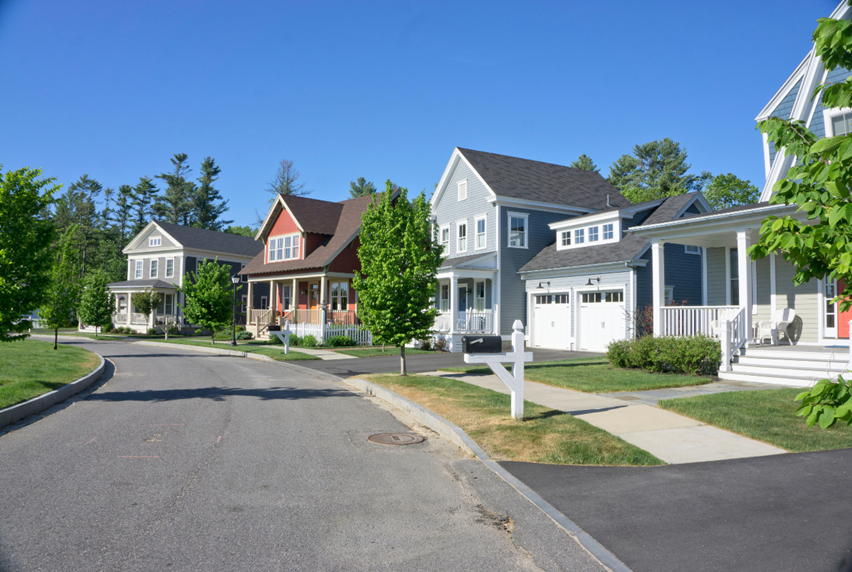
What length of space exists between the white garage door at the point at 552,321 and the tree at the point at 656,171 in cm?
3970

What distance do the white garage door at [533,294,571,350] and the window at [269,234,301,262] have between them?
15250 millimetres

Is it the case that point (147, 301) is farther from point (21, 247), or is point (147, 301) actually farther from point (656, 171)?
point (656, 171)

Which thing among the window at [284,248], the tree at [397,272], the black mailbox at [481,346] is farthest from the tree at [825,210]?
the window at [284,248]

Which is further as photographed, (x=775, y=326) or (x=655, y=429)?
(x=775, y=326)

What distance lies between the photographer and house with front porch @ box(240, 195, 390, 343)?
31.7 m

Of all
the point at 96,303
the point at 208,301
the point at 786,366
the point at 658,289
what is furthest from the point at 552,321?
the point at 96,303

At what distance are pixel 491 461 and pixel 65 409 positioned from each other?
835 centimetres

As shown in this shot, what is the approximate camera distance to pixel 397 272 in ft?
50.9

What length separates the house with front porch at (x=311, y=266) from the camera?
104 ft

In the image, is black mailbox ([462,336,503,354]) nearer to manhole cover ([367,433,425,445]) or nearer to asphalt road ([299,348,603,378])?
manhole cover ([367,433,425,445])

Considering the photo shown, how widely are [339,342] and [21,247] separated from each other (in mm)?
17948

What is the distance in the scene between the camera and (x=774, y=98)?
15398 mm

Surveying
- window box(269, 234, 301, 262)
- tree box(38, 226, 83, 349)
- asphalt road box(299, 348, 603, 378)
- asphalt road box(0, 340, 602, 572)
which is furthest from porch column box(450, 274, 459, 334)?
asphalt road box(0, 340, 602, 572)

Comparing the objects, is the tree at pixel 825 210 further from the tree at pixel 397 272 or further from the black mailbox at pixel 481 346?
the tree at pixel 397 272
